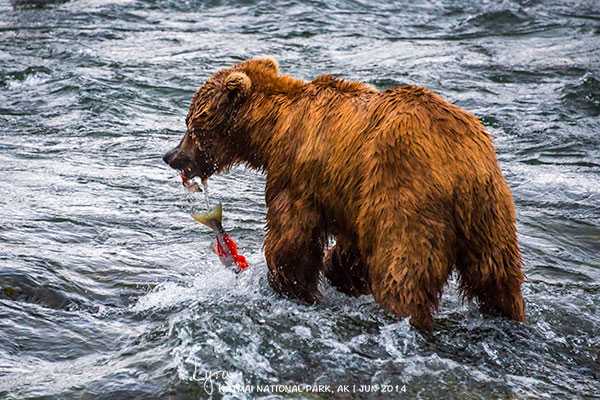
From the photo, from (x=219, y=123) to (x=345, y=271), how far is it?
1.19 meters

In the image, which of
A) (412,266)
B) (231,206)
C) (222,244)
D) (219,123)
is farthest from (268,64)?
(231,206)

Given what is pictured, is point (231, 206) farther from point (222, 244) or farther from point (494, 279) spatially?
point (494, 279)

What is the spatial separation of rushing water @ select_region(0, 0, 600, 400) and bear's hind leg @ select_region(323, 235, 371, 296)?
0.12 m

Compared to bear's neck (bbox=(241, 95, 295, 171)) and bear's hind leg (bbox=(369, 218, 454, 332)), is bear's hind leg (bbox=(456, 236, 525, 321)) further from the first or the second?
bear's neck (bbox=(241, 95, 295, 171))

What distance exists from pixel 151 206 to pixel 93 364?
3.07 meters

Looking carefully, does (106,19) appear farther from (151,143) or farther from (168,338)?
(168,338)

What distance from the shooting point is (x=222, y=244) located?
6742 mm

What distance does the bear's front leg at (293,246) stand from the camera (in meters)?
5.82

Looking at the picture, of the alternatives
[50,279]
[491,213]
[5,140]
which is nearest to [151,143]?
[5,140]

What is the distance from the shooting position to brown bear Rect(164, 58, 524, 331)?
5.25 m

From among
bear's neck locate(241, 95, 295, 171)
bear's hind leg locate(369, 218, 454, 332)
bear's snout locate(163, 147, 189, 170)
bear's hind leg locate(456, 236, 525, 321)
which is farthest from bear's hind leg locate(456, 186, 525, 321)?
bear's snout locate(163, 147, 189, 170)

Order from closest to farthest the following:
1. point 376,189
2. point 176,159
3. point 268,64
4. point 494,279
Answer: point 376,189, point 494,279, point 268,64, point 176,159

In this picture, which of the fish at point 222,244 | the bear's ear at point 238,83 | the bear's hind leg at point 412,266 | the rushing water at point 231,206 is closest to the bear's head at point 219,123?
the bear's ear at point 238,83

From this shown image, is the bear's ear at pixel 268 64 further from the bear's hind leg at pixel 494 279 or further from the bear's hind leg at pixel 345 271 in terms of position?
the bear's hind leg at pixel 494 279
